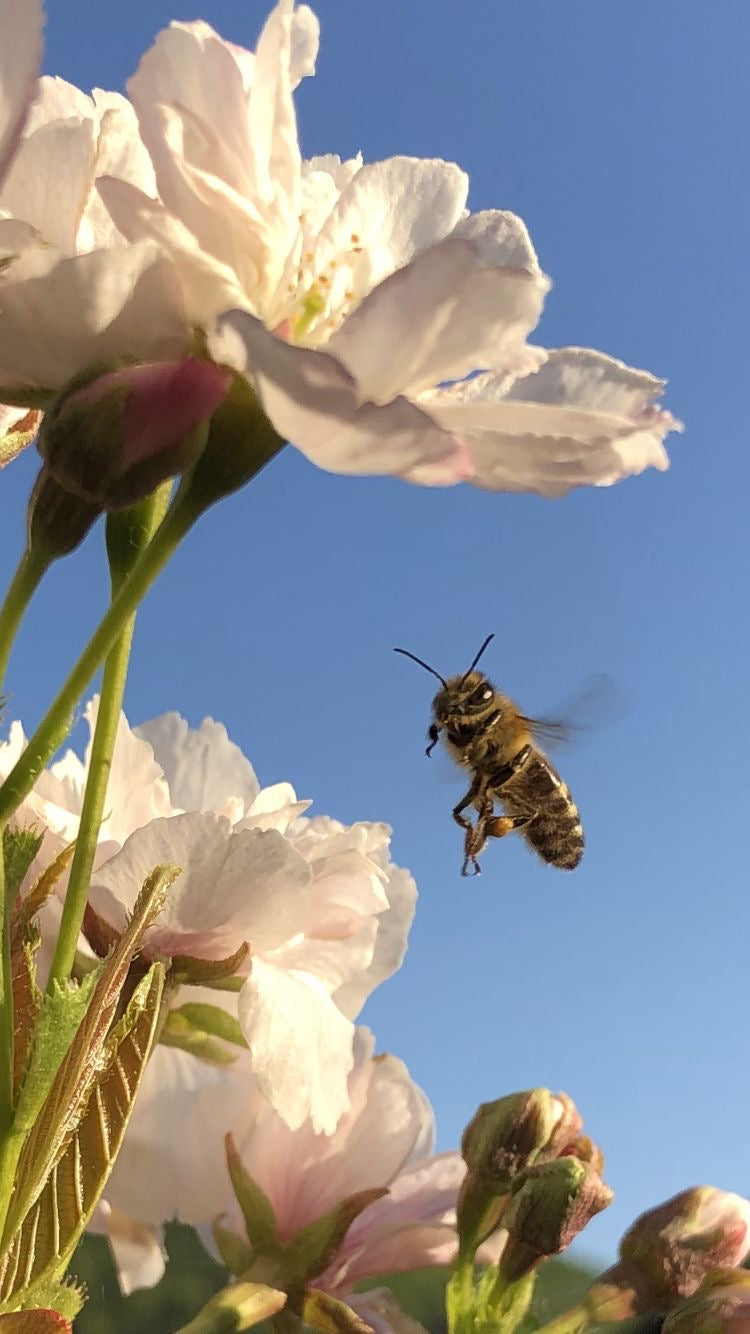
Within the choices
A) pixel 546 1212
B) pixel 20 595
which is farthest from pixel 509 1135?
pixel 20 595

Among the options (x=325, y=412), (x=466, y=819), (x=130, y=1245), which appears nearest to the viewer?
(x=325, y=412)

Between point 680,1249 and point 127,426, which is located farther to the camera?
point 680,1249

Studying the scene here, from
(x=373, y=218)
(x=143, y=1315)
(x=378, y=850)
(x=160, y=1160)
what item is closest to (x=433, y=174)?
(x=373, y=218)

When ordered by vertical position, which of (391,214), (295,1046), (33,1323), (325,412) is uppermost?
(391,214)

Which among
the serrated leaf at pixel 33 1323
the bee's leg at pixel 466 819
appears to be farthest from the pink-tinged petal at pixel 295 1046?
the bee's leg at pixel 466 819

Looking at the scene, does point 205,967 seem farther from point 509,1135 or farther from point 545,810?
point 545,810

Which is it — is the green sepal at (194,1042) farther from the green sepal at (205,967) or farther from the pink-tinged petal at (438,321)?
the pink-tinged petal at (438,321)
